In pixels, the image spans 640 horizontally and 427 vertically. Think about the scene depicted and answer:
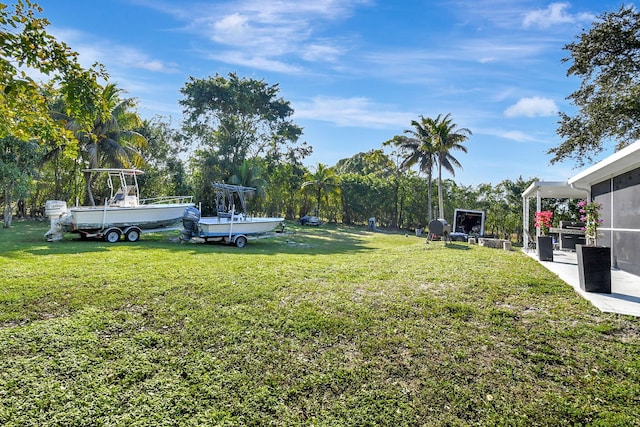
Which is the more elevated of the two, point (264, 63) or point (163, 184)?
point (264, 63)

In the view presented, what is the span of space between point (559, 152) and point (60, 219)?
64.5 ft

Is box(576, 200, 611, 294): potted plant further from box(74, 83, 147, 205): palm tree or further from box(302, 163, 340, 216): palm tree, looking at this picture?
box(302, 163, 340, 216): palm tree

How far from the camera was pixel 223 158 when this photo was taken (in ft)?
84.2

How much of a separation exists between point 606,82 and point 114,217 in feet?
60.7

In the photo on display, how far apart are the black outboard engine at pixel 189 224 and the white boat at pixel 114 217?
81cm

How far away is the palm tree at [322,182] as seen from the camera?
2979 cm

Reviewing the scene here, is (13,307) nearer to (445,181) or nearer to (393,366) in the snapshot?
(393,366)

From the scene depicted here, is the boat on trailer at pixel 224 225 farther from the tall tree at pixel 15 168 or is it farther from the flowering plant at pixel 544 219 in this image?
the flowering plant at pixel 544 219

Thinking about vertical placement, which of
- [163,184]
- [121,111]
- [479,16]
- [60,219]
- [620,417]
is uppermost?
[121,111]

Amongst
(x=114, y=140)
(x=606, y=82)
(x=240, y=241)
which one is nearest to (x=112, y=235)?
(x=240, y=241)

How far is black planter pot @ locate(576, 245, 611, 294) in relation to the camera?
509cm

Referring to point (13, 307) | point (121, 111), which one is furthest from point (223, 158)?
point (13, 307)

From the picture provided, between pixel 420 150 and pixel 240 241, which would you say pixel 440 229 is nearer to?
pixel 240 241

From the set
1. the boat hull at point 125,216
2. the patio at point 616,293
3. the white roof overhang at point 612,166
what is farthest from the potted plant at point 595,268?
the boat hull at point 125,216
